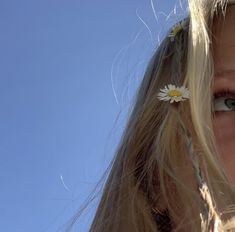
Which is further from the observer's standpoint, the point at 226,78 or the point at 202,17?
the point at 202,17

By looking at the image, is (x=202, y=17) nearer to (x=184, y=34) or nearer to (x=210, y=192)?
(x=184, y=34)

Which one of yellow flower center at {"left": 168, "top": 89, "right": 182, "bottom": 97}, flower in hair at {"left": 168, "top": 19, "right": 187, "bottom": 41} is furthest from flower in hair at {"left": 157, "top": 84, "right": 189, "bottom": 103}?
flower in hair at {"left": 168, "top": 19, "right": 187, "bottom": 41}

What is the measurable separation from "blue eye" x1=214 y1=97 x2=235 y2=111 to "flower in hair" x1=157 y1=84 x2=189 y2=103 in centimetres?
7

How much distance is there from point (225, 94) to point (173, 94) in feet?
0.35

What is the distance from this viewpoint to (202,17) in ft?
4.24

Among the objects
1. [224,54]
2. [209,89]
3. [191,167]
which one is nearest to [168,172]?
[191,167]

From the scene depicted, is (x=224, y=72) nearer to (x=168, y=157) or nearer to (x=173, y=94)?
(x=173, y=94)

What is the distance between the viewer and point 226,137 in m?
1.13

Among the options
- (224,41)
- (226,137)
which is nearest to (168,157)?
(226,137)

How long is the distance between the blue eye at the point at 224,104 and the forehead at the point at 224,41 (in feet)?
0.19

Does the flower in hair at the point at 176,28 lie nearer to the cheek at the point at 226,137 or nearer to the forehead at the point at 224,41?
the forehead at the point at 224,41

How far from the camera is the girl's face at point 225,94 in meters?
1.10

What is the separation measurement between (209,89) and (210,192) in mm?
249

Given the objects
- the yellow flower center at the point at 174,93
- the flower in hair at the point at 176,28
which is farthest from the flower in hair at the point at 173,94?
the flower in hair at the point at 176,28
